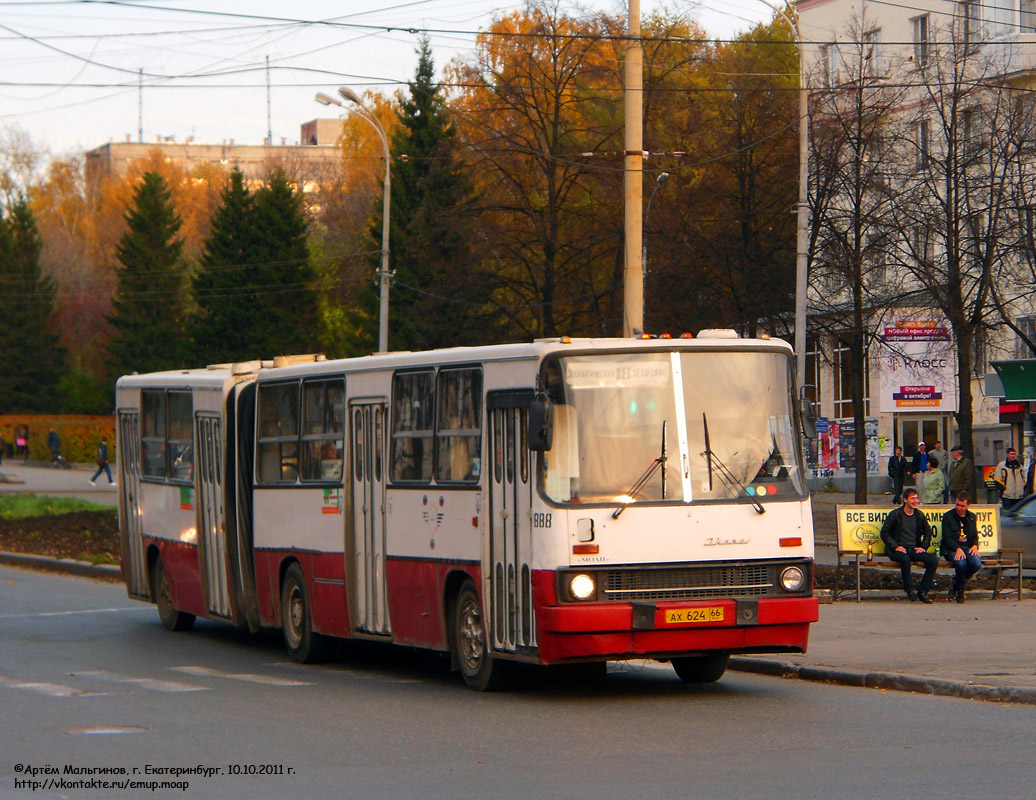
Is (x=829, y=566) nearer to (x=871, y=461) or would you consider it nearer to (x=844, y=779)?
(x=844, y=779)

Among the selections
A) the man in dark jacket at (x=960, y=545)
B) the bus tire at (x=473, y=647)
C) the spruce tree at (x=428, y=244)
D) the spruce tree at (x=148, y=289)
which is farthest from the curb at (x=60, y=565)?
the spruce tree at (x=148, y=289)

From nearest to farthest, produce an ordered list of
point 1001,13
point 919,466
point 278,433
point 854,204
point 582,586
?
point 582,586, point 278,433, point 854,204, point 919,466, point 1001,13

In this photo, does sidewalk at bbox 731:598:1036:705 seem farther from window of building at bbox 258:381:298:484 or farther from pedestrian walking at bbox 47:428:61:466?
pedestrian walking at bbox 47:428:61:466

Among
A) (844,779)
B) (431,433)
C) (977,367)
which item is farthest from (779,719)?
(977,367)

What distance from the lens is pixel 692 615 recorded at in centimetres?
1184

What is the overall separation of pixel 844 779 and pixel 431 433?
561 centimetres

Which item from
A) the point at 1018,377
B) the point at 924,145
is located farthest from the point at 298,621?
the point at 1018,377

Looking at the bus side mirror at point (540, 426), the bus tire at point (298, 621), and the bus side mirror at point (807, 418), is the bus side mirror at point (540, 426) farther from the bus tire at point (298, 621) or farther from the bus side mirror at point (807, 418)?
the bus tire at point (298, 621)

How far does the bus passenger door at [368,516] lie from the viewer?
1426 cm

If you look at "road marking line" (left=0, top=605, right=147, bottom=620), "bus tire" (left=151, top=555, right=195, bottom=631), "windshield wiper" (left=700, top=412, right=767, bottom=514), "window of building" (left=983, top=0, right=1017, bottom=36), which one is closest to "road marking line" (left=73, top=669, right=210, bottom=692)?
"bus tire" (left=151, top=555, right=195, bottom=631)

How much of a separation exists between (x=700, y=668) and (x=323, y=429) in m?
4.23

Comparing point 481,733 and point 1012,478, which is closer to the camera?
point 481,733

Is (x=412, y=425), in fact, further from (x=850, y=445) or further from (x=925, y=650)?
(x=850, y=445)

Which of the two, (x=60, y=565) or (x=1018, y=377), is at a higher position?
(x=1018, y=377)
